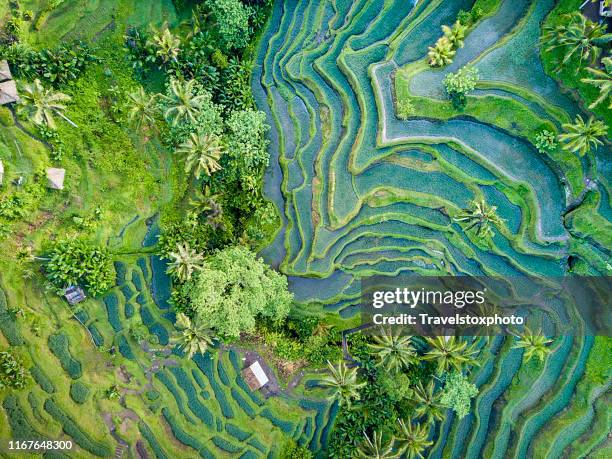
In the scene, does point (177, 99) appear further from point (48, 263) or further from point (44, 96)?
point (48, 263)

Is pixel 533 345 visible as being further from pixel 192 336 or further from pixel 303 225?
pixel 192 336

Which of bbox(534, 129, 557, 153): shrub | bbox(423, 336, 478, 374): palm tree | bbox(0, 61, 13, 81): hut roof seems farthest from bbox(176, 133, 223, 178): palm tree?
bbox(534, 129, 557, 153): shrub

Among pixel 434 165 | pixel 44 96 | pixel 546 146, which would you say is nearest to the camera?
pixel 44 96

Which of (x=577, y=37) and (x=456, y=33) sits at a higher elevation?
(x=456, y=33)

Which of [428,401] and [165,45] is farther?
[428,401]

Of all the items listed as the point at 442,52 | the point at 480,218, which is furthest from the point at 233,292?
the point at 442,52

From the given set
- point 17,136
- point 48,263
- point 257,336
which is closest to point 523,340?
point 257,336

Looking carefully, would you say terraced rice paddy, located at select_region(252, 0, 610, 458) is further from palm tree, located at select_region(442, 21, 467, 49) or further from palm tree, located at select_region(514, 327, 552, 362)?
palm tree, located at select_region(514, 327, 552, 362)

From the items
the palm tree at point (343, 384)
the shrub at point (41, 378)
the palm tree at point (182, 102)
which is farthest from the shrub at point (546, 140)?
the shrub at point (41, 378)
